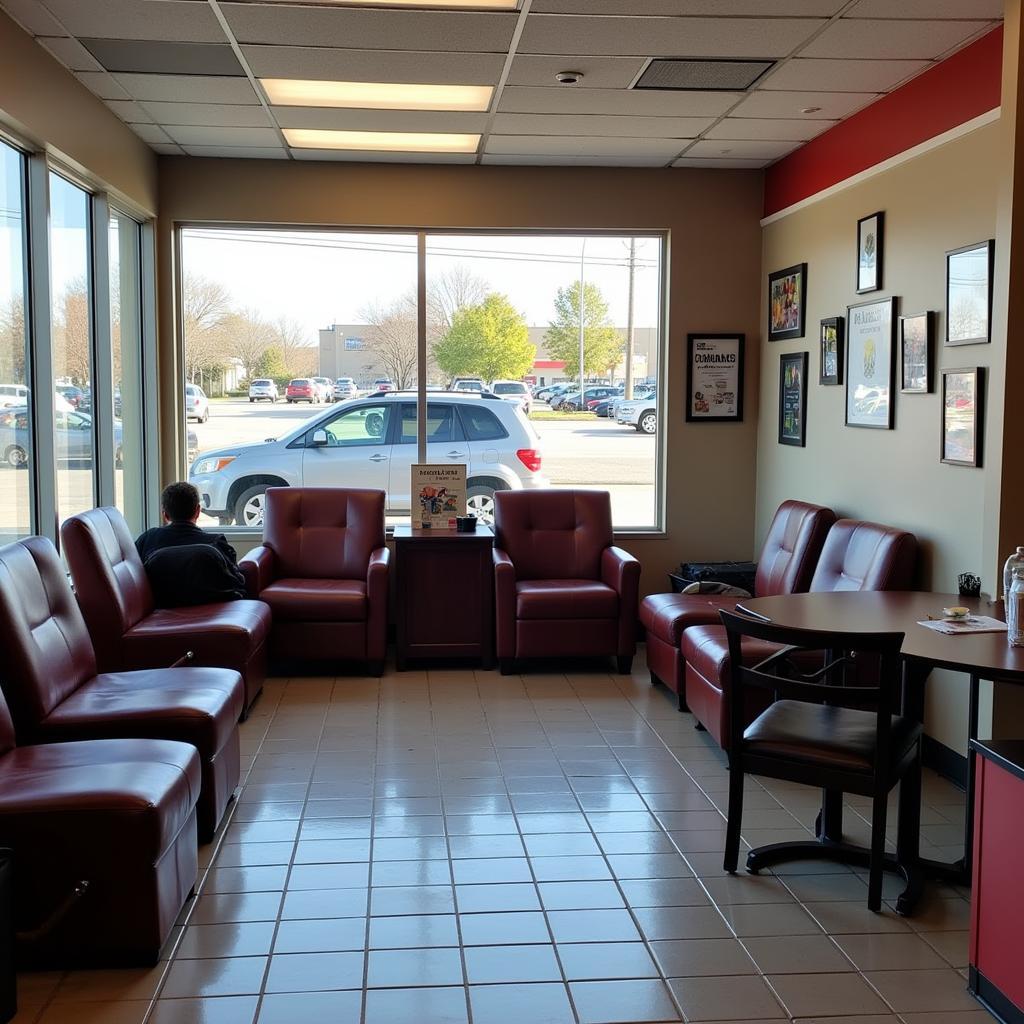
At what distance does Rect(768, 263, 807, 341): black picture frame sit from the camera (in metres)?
6.40

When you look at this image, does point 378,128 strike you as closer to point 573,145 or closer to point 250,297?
point 573,145

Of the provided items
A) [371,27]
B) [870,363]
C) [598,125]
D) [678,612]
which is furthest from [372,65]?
[678,612]

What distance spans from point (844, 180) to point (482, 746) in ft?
11.1

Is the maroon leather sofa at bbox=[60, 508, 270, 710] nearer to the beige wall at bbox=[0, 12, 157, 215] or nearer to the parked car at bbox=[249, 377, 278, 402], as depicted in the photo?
the beige wall at bbox=[0, 12, 157, 215]

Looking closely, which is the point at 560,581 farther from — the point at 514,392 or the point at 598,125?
the point at 598,125

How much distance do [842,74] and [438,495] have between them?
3228mm

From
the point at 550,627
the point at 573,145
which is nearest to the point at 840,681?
the point at 550,627

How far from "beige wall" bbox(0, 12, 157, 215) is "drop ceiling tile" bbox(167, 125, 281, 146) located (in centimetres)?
26

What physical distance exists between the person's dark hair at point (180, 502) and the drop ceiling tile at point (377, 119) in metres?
1.97

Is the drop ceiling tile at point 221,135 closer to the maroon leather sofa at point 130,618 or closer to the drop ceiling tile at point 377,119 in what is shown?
the drop ceiling tile at point 377,119

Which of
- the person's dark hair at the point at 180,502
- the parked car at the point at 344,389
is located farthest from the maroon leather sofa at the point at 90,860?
the parked car at the point at 344,389

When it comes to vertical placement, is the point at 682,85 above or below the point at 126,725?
above

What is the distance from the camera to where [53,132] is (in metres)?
4.80

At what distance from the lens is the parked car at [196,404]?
7.04m
